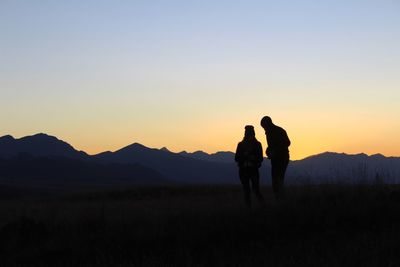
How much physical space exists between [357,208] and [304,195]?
1.31 meters

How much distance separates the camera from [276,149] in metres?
12.6

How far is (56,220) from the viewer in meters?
10.6

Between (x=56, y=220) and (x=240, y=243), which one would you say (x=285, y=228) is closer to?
(x=240, y=243)

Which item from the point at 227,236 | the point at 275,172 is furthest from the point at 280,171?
the point at 227,236

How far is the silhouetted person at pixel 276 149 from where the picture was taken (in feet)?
40.7

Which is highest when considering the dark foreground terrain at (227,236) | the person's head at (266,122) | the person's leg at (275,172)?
the person's head at (266,122)

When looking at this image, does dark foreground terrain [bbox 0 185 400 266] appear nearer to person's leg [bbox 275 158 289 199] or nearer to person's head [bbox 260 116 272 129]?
person's leg [bbox 275 158 289 199]

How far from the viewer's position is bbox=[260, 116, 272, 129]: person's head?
12781 millimetres

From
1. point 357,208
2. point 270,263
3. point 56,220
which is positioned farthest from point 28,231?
point 357,208

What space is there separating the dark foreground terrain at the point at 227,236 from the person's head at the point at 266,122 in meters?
2.12

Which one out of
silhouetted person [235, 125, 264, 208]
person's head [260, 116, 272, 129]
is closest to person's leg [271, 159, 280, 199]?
silhouetted person [235, 125, 264, 208]

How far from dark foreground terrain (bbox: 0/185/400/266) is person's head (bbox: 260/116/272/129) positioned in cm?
212

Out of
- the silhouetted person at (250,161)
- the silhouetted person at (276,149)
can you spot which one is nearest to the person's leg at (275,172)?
the silhouetted person at (276,149)

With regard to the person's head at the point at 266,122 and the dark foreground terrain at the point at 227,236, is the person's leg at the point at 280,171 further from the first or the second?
the dark foreground terrain at the point at 227,236
